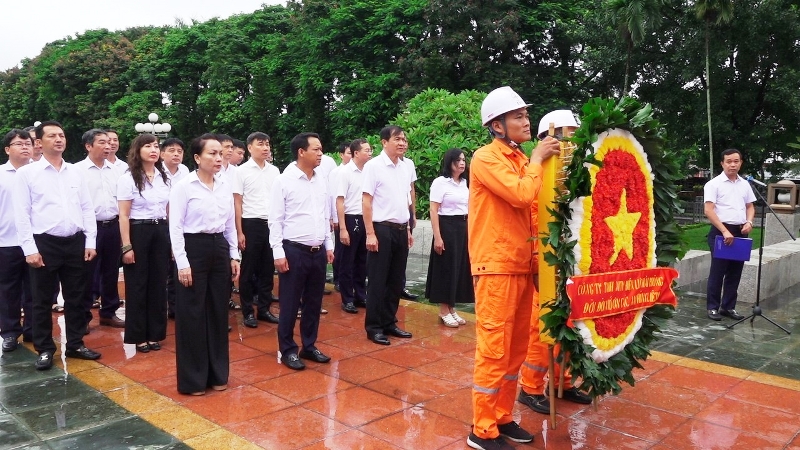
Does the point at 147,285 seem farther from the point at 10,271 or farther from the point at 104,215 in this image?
the point at 10,271

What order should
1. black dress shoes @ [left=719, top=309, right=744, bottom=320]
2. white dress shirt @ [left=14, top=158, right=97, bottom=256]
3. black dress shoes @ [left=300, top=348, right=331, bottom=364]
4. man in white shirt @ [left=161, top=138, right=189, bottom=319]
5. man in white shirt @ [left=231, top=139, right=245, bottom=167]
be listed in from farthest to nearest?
1. man in white shirt @ [left=231, top=139, right=245, bottom=167]
2. black dress shoes @ [left=719, top=309, right=744, bottom=320]
3. man in white shirt @ [left=161, top=138, right=189, bottom=319]
4. black dress shoes @ [left=300, top=348, right=331, bottom=364]
5. white dress shirt @ [left=14, top=158, right=97, bottom=256]

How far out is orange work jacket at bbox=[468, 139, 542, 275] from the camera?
337 centimetres

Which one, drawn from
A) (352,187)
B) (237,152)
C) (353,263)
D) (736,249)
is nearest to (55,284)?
(237,152)

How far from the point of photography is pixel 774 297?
8.09m

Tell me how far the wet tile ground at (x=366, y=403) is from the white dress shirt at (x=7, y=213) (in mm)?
948

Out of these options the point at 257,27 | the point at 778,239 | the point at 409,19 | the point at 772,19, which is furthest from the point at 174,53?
the point at 778,239

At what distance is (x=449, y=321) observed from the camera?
625 cm

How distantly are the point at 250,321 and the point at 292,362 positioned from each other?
4.83ft

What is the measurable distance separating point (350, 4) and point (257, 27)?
802cm

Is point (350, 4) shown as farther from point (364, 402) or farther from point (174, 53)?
point (364, 402)

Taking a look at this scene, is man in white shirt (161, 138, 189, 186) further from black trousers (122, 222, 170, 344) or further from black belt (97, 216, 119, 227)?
black belt (97, 216, 119, 227)

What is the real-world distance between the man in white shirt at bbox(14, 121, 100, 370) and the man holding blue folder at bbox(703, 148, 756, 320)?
5941 mm

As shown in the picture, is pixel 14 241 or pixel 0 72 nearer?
pixel 14 241

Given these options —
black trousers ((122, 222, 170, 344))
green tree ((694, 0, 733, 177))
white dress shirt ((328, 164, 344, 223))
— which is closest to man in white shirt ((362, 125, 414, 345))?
white dress shirt ((328, 164, 344, 223))
